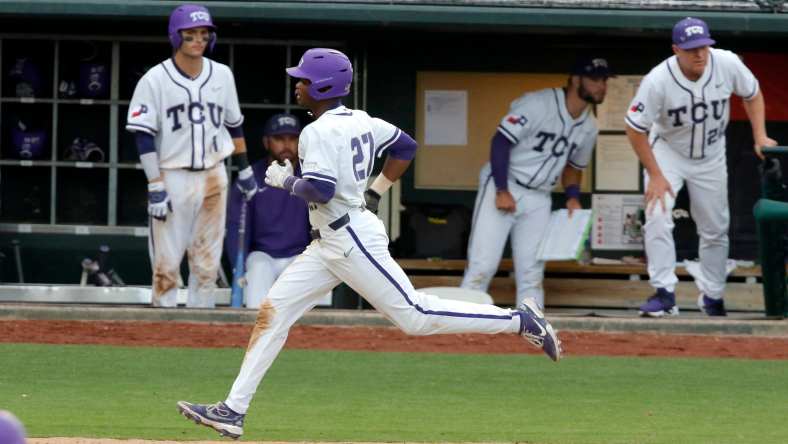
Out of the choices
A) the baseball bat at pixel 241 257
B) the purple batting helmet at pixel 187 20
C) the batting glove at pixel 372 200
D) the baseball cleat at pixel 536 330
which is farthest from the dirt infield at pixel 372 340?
the batting glove at pixel 372 200

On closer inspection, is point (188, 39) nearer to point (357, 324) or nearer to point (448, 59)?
point (357, 324)

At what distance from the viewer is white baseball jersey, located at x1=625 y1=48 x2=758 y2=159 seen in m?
8.69

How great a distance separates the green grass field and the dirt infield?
10.6 inches

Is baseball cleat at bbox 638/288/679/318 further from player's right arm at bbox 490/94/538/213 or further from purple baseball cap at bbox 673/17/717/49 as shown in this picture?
purple baseball cap at bbox 673/17/717/49

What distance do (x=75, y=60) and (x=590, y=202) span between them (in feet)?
12.7

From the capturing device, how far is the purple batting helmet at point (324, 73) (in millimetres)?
5277

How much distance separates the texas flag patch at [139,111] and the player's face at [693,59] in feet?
10.0

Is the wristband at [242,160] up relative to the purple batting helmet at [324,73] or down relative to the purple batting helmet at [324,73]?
down

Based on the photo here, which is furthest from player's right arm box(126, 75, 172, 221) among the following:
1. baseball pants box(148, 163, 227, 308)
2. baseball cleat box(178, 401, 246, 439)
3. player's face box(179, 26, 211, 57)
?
baseball cleat box(178, 401, 246, 439)

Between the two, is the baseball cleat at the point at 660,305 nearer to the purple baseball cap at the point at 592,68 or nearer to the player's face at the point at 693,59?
the player's face at the point at 693,59

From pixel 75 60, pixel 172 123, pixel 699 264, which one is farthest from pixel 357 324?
pixel 75 60

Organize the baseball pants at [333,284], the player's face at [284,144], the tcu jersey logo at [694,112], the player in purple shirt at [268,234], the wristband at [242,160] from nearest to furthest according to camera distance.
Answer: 1. the baseball pants at [333,284]
2. the tcu jersey logo at [694,112]
3. the wristband at [242,160]
4. the player's face at [284,144]
5. the player in purple shirt at [268,234]

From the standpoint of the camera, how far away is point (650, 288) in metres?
10.4

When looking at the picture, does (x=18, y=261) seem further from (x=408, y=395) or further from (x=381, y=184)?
(x=381, y=184)
